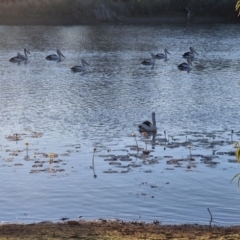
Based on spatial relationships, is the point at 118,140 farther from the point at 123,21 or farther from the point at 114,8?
the point at 114,8

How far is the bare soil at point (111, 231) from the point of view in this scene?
9383 mm

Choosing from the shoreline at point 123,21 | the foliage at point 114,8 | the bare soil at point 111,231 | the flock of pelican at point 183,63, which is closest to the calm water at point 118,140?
the flock of pelican at point 183,63

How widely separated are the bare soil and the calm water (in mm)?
895

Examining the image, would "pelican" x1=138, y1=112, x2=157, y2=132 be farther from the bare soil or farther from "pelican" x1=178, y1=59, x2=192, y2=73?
"pelican" x1=178, y1=59, x2=192, y2=73

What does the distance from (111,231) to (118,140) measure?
832cm

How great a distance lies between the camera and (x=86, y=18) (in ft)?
226

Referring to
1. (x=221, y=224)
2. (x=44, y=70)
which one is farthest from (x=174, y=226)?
(x=44, y=70)

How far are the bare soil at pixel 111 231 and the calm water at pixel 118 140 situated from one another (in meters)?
0.90

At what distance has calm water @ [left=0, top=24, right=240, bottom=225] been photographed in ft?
42.0

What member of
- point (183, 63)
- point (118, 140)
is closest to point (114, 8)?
point (183, 63)

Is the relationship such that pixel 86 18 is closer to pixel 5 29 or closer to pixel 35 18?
pixel 35 18

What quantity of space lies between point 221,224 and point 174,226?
925 mm

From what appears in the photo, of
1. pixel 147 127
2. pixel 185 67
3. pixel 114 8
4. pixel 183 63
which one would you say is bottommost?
pixel 147 127

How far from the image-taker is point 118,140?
1827cm
